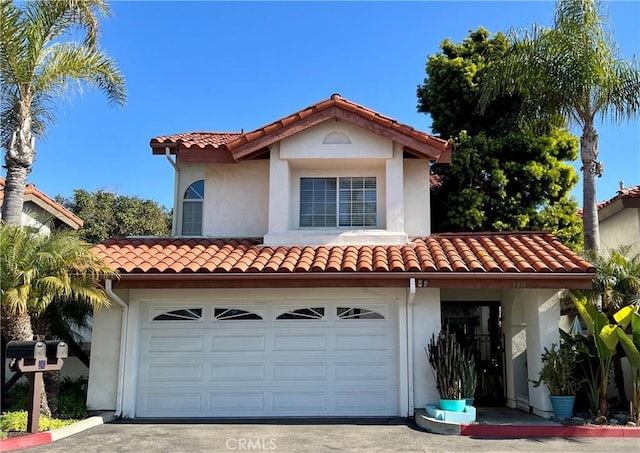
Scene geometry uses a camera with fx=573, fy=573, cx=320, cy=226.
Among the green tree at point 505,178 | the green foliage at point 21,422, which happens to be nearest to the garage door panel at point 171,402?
the green foliage at point 21,422

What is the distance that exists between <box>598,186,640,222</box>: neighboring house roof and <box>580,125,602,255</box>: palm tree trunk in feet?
15.3

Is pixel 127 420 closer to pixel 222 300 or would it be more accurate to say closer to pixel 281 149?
pixel 222 300

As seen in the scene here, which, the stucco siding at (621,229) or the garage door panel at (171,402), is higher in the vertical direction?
the stucco siding at (621,229)

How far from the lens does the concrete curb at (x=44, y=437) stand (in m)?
8.59

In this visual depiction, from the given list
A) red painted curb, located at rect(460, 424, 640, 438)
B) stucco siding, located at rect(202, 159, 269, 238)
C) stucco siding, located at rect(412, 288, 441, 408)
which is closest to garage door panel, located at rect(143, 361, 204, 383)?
stucco siding, located at rect(202, 159, 269, 238)

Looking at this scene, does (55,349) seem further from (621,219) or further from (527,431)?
(621,219)

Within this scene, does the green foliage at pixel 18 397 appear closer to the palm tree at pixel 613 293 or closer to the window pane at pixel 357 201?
the window pane at pixel 357 201

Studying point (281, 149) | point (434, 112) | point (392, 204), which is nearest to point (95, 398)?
point (281, 149)

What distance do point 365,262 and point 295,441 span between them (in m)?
3.58

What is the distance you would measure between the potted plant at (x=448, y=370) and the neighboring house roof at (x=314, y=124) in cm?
448

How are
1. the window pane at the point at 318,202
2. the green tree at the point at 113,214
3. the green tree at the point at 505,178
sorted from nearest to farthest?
1. the window pane at the point at 318,202
2. the green tree at the point at 505,178
3. the green tree at the point at 113,214

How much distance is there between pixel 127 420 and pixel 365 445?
4.98 meters

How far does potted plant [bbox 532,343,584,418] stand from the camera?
10.3 m

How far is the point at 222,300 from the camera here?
38.8 ft
